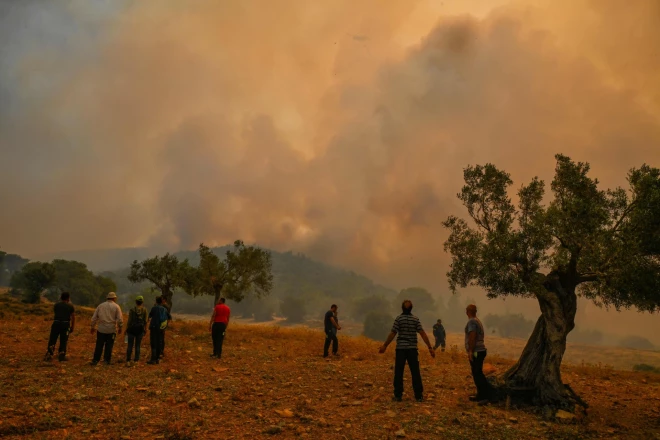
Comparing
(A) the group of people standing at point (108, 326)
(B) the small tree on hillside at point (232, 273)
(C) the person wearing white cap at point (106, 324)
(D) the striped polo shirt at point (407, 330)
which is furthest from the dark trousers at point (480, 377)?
(B) the small tree on hillside at point (232, 273)

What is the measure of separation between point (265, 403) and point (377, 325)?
12109 cm

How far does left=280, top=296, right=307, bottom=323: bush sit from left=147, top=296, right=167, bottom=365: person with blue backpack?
553 feet

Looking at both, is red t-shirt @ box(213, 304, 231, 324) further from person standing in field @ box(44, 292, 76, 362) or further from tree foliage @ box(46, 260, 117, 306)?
tree foliage @ box(46, 260, 117, 306)

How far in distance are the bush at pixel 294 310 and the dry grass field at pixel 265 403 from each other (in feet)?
547

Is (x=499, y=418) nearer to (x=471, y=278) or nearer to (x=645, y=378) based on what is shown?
(x=471, y=278)

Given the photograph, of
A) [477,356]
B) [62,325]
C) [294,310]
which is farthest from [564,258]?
[294,310]

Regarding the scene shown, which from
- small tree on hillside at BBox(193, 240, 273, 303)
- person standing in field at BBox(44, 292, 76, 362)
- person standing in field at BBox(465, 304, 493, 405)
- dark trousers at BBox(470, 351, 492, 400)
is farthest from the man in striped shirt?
small tree on hillside at BBox(193, 240, 273, 303)

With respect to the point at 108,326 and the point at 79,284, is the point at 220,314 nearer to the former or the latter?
the point at 108,326

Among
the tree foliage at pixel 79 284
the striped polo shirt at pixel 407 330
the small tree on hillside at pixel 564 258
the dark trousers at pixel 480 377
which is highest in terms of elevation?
the small tree on hillside at pixel 564 258

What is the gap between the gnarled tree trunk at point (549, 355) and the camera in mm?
11273

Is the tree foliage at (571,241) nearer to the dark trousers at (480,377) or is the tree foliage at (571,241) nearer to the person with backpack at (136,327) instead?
the dark trousers at (480,377)

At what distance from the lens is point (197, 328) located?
95.1ft

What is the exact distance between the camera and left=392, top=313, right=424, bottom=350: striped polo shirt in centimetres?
1097

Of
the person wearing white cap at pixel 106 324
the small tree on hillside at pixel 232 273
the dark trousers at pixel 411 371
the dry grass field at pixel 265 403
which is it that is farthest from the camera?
the small tree on hillside at pixel 232 273
